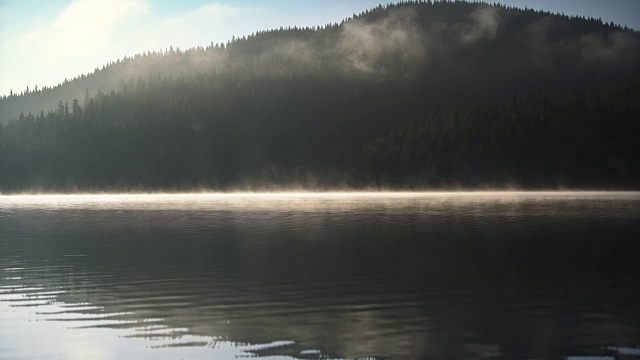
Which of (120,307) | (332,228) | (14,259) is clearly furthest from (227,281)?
(332,228)

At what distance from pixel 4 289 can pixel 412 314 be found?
19444 millimetres

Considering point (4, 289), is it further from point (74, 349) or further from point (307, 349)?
point (307, 349)

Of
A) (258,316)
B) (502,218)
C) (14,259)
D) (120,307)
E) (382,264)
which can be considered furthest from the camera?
(502,218)

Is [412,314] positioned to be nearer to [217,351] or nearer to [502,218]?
[217,351]

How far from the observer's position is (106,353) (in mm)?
21172

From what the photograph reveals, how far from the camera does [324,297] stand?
30594 millimetres

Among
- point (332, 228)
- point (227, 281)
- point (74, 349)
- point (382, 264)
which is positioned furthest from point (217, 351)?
point (332, 228)

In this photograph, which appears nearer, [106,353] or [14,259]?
[106,353]

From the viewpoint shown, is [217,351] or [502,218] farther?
[502,218]

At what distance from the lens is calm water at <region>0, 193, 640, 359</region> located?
21875mm

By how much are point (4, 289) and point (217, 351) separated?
17.2 metres

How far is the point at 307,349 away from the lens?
70.3 ft

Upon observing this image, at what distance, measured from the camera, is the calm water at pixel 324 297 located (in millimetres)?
21875

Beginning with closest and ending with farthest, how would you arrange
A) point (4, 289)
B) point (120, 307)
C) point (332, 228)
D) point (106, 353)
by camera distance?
point (106, 353) < point (120, 307) < point (4, 289) < point (332, 228)
